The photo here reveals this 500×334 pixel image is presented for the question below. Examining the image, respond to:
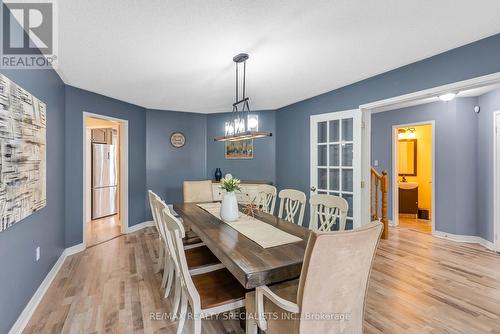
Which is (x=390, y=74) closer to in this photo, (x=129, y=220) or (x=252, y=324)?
(x=252, y=324)

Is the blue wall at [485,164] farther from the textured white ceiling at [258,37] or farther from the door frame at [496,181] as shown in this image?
the textured white ceiling at [258,37]

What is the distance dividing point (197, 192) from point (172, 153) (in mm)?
1734

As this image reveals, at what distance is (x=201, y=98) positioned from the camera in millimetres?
4152

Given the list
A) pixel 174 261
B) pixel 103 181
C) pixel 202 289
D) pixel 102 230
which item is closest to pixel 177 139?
pixel 103 181

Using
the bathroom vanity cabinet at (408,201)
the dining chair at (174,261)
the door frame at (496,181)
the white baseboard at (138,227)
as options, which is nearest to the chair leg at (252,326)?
the dining chair at (174,261)

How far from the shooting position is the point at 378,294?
7.91ft

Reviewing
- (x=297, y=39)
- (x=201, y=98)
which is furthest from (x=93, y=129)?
(x=297, y=39)

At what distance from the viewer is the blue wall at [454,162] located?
399 centimetres

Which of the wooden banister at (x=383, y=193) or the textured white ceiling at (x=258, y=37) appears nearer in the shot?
the textured white ceiling at (x=258, y=37)

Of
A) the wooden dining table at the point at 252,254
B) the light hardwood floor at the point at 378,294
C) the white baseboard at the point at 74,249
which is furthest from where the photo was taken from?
the white baseboard at the point at 74,249

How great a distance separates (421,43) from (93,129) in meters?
6.05

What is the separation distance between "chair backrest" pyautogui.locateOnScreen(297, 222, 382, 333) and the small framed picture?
4027 mm

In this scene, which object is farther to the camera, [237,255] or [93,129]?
[93,129]

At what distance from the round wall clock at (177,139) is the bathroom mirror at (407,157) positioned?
550cm
